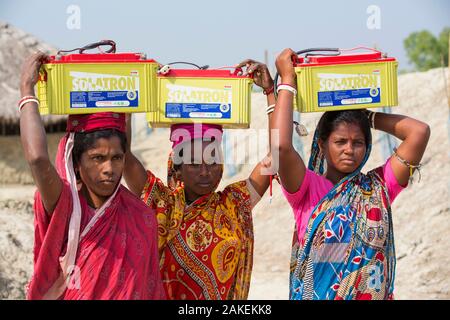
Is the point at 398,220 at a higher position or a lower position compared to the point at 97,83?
lower

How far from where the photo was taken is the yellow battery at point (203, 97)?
3.71 meters

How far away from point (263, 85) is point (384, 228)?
2.79ft

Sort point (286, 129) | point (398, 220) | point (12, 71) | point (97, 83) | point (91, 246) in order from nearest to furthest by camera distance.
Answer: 1. point (91, 246)
2. point (97, 83)
3. point (286, 129)
4. point (398, 220)
5. point (12, 71)

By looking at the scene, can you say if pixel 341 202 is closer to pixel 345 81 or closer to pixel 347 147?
pixel 347 147

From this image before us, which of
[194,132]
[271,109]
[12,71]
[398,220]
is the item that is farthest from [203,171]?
[12,71]

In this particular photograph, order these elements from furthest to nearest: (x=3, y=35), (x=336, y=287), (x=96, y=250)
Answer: (x=3, y=35), (x=336, y=287), (x=96, y=250)

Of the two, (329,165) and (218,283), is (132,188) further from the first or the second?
(329,165)

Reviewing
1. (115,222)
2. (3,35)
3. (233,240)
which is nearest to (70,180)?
(115,222)

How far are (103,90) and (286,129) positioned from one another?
2.62ft

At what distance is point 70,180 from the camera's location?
338 centimetres

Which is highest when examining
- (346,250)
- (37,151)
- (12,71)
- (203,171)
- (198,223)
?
(12,71)

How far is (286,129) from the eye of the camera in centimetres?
362

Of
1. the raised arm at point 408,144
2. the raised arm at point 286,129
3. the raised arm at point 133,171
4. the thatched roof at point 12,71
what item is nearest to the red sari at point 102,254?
the raised arm at point 133,171
